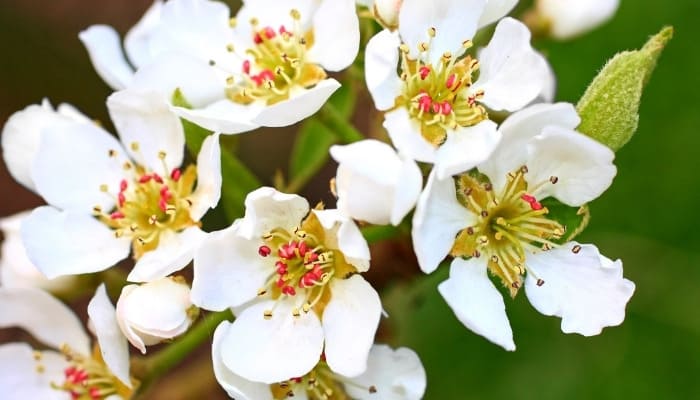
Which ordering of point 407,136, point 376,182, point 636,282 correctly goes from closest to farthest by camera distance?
1. point 376,182
2. point 407,136
3. point 636,282

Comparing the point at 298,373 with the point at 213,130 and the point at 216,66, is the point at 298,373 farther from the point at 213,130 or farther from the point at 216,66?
the point at 216,66

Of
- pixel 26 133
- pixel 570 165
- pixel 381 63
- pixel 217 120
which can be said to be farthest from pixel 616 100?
pixel 26 133

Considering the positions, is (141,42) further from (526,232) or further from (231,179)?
(526,232)

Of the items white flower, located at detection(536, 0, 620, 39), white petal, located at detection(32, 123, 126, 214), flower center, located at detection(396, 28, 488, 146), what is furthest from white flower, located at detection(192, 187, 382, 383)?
white flower, located at detection(536, 0, 620, 39)

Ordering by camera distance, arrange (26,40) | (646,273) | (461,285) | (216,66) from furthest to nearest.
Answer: (26,40), (646,273), (216,66), (461,285)

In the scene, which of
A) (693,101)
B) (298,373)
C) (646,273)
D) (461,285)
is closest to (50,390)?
(298,373)

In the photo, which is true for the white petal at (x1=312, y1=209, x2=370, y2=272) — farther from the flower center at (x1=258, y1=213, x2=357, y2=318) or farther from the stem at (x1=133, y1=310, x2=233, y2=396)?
the stem at (x1=133, y1=310, x2=233, y2=396)
